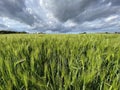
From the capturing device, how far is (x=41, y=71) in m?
0.79

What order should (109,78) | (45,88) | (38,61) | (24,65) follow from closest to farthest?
(45,88) < (109,78) < (24,65) < (38,61)

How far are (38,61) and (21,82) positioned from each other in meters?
0.27

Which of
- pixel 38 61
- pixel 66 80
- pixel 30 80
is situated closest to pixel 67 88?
pixel 66 80

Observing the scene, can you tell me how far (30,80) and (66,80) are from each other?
0.14 metres

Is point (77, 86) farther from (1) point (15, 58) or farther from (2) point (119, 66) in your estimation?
(1) point (15, 58)

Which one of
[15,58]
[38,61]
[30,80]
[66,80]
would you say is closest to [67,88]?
[66,80]

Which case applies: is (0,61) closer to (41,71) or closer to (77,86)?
(41,71)

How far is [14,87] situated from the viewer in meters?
0.60

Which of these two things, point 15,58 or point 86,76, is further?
point 15,58

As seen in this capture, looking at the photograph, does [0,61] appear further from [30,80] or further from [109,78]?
[109,78]

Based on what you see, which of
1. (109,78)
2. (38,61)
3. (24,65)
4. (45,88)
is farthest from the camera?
(38,61)

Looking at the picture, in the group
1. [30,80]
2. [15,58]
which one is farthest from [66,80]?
[15,58]

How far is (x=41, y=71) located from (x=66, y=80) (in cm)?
27

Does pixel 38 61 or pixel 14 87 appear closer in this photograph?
pixel 14 87
